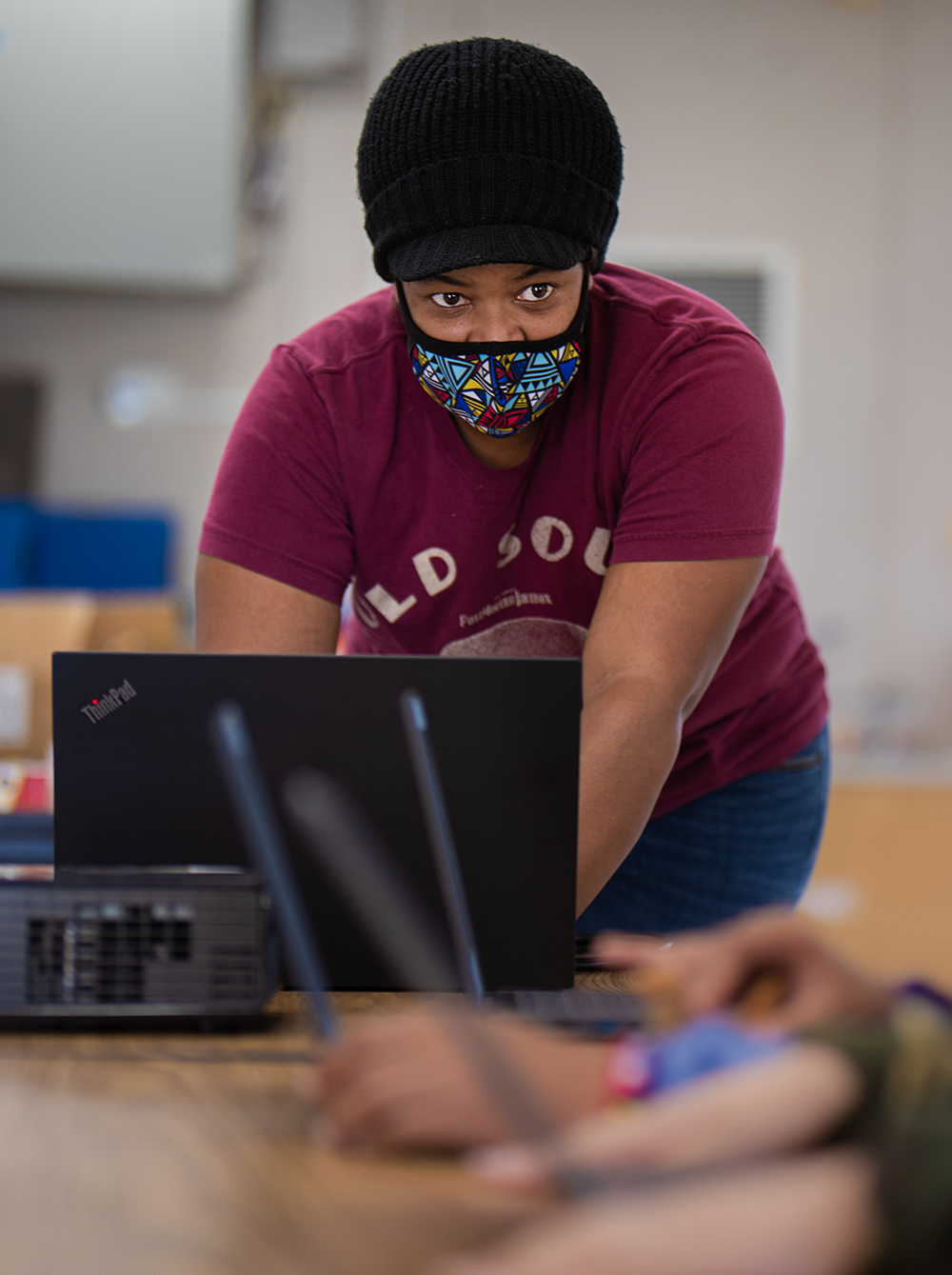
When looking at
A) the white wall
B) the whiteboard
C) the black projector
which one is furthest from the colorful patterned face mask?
the white wall

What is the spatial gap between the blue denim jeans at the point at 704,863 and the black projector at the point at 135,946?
0.69 meters

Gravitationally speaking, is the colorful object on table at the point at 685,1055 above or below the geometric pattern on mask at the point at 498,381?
below

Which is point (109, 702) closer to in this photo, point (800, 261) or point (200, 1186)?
point (200, 1186)

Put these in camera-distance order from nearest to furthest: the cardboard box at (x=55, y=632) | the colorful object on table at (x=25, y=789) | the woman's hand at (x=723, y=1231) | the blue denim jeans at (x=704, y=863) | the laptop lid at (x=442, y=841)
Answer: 1. the woman's hand at (x=723, y=1231)
2. the laptop lid at (x=442, y=841)
3. the blue denim jeans at (x=704, y=863)
4. the colorful object on table at (x=25, y=789)
5. the cardboard box at (x=55, y=632)

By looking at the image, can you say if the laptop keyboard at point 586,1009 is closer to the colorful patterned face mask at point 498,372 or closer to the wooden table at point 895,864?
the colorful patterned face mask at point 498,372

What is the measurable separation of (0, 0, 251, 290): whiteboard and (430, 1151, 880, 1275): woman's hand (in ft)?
10.7

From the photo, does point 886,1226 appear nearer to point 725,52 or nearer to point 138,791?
point 138,791

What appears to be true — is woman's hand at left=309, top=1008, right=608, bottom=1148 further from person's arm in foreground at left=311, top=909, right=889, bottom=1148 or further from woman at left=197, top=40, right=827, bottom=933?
woman at left=197, top=40, right=827, bottom=933

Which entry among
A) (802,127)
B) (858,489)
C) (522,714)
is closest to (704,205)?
(802,127)

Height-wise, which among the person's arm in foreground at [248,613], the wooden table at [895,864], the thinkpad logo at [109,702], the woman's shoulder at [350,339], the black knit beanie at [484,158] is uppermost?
the black knit beanie at [484,158]

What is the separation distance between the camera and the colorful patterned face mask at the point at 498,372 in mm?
1118

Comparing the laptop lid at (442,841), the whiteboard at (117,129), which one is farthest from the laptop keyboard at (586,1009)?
the whiteboard at (117,129)

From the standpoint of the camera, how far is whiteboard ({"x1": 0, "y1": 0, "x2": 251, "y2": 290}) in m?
3.26

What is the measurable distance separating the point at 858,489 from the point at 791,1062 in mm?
3448
